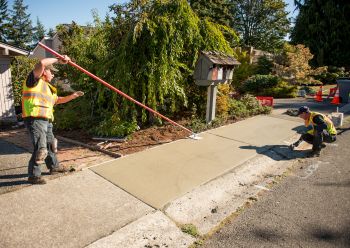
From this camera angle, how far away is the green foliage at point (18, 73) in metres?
9.54

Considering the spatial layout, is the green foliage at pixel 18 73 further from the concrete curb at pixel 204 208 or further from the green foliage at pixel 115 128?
the concrete curb at pixel 204 208

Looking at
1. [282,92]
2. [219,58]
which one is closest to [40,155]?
[219,58]

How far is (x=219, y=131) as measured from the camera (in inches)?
278

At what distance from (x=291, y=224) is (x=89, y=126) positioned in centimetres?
530

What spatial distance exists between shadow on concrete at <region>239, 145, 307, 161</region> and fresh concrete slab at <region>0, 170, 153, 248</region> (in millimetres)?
3036

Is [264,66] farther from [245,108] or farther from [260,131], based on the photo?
[260,131]

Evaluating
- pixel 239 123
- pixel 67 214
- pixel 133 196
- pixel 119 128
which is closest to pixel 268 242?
pixel 133 196

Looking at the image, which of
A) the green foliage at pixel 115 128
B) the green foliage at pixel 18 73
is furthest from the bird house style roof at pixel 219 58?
the green foliage at pixel 18 73

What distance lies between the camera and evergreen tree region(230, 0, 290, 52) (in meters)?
39.3

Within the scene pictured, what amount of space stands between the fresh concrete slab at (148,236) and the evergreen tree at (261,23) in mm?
39591

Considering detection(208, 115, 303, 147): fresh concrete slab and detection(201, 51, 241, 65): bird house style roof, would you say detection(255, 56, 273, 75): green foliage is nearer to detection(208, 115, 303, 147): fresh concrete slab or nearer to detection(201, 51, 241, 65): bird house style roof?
detection(208, 115, 303, 147): fresh concrete slab

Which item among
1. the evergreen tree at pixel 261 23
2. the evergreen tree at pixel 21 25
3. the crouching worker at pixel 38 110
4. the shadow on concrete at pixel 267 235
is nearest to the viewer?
the shadow on concrete at pixel 267 235

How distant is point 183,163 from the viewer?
4.98 metres

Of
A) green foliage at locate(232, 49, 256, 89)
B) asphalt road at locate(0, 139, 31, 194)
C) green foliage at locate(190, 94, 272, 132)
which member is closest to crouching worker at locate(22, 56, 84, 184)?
asphalt road at locate(0, 139, 31, 194)
